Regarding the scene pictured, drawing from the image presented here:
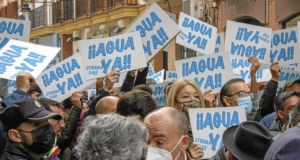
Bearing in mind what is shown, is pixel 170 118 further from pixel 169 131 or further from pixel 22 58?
pixel 22 58

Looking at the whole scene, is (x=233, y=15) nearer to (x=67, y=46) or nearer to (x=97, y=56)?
(x=97, y=56)

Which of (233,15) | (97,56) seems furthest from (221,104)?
(233,15)

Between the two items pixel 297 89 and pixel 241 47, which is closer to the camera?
pixel 297 89

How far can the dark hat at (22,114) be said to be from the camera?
450cm

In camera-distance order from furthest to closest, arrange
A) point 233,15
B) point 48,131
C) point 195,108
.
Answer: point 233,15, point 195,108, point 48,131

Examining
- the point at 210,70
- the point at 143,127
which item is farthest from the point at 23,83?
the point at 143,127

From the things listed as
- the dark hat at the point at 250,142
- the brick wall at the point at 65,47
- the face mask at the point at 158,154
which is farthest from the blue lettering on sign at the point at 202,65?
the brick wall at the point at 65,47

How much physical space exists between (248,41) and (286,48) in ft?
1.70

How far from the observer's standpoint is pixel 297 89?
6750 mm

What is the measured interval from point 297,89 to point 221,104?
724 millimetres

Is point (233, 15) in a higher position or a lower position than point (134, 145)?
higher

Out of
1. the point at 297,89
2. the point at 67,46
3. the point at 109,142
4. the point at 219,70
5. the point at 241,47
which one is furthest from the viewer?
the point at 67,46

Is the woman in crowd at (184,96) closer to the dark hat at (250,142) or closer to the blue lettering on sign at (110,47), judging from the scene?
the dark hat at (250,142)

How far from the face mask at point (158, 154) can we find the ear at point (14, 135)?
1.05 metres
